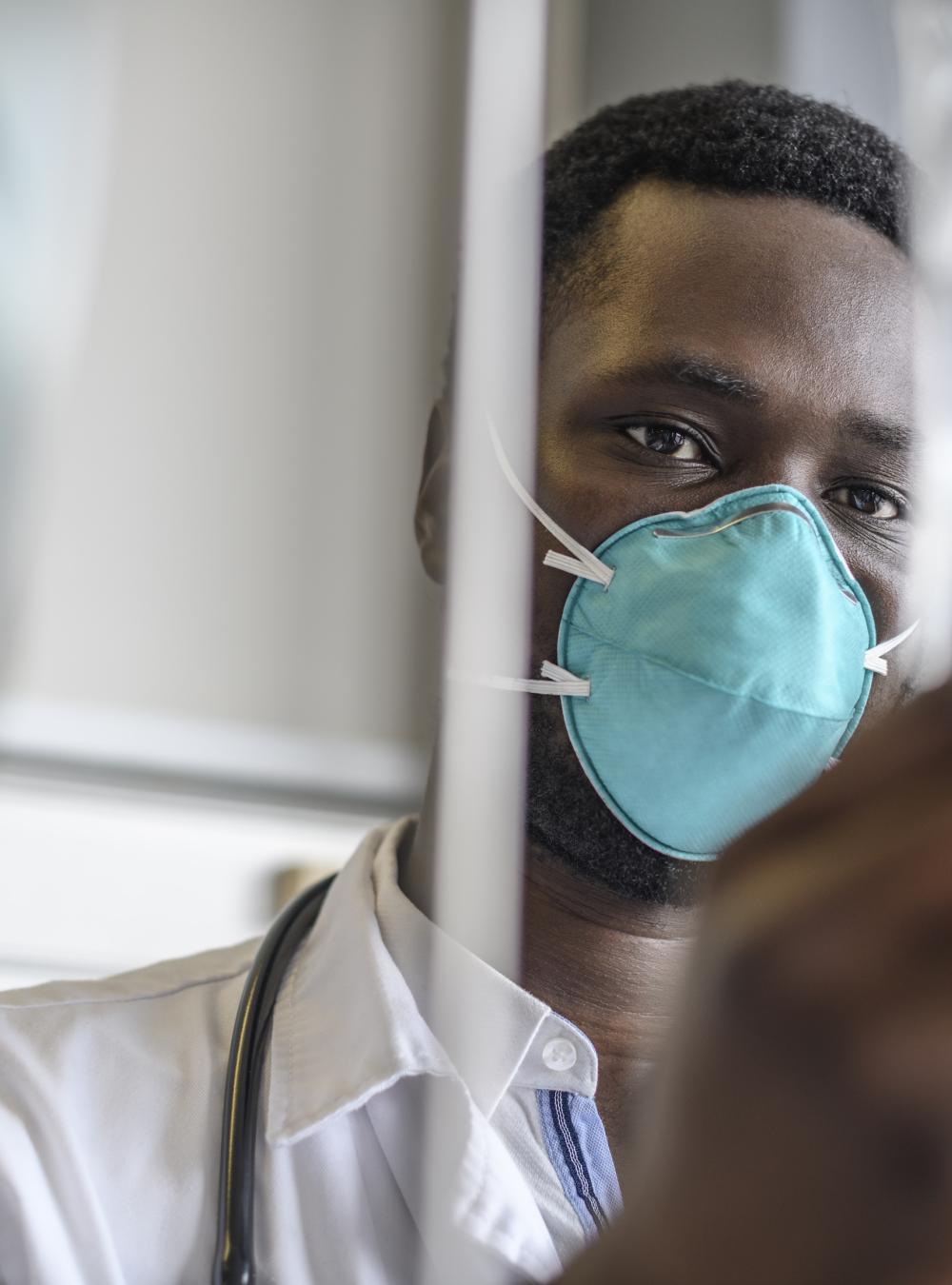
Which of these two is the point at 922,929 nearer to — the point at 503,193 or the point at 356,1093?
the point at 356,1093

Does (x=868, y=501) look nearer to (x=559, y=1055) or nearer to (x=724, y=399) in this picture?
(x=724, y=399)

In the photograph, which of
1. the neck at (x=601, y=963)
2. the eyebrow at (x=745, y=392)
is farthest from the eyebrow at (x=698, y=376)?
the neck at (x=601, y=963)

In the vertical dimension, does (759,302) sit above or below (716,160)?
below

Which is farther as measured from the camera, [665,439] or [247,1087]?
[665,439]

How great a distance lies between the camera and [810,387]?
2.40ft

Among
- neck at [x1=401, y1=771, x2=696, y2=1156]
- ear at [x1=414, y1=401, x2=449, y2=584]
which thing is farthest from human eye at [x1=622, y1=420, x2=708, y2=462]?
neck at [x1=401, y1=771, x2=696, y2=1156]

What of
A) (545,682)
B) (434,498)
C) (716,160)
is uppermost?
(716,160)

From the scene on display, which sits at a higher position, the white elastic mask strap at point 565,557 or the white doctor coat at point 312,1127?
the white elastic mask strap at point 565,557

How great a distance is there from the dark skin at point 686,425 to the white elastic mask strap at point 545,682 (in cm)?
1

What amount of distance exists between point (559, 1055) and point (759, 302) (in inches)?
17.4

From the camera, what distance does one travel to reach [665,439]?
0.77m

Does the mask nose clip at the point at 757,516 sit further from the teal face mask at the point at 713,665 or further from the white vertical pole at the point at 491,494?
the white vertical pole at the point at 491,494

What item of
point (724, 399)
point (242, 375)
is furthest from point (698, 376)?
point (242, 375)

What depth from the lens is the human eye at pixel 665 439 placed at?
30.0 inches
